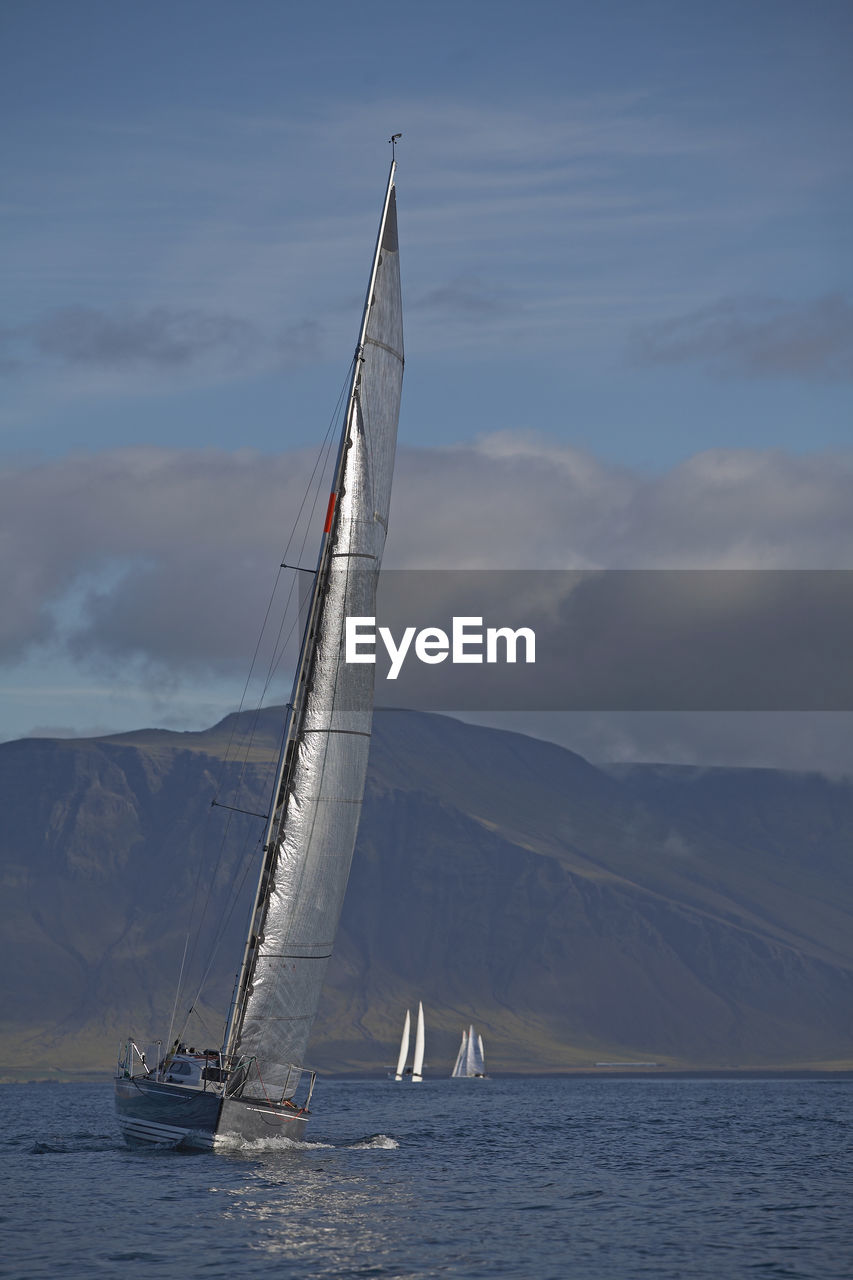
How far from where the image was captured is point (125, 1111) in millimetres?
60719

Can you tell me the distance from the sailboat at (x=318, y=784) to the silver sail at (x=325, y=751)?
0.11 ft

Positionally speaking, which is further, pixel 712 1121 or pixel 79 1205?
pixel 712 1121

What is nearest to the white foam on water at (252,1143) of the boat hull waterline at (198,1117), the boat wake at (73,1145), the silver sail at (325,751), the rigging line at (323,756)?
the boat hull waterline at (198,1117)

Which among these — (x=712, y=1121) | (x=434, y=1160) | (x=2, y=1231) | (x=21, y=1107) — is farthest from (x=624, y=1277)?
(x=21, y=1107)

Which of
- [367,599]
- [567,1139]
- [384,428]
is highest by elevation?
[384,428]

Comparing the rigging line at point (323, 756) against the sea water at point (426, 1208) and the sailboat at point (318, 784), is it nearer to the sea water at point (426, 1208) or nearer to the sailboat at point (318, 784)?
the sailboat at point (318, 784)

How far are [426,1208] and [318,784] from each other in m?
13.9

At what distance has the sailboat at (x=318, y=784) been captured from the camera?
55000 millimetres

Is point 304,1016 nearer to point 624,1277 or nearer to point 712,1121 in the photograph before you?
point 624,1277

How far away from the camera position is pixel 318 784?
55125 mm

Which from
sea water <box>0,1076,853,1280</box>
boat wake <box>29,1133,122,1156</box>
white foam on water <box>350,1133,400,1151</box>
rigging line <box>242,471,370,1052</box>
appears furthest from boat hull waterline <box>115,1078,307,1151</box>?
white foam on water <box>350,1133,400,1151</box>

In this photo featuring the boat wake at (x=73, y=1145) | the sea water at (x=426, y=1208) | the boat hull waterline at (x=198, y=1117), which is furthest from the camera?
the boat wake at (x=73, y=1145)

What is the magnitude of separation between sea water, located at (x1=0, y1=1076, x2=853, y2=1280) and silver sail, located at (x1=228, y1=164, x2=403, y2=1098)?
4.41m

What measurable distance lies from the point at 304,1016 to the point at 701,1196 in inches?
592
